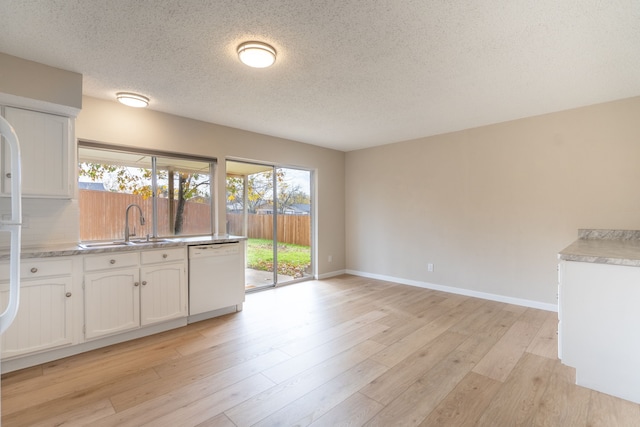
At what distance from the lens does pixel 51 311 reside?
95.3 inches

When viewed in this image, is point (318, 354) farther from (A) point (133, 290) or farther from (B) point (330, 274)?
(B) point (330, 274)

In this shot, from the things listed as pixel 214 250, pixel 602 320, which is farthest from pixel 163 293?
pixel 602 320

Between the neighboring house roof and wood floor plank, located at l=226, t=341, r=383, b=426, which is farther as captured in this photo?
the neighboring house roof

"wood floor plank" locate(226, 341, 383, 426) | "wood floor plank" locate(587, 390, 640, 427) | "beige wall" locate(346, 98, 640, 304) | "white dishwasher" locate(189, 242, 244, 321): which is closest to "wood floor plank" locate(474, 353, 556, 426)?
"wood floor plank" locate(587, 390, 640, 427)

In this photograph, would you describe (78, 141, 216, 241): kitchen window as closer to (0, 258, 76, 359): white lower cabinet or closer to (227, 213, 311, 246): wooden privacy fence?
(227, 213, 311, 246): wooden privacy fence

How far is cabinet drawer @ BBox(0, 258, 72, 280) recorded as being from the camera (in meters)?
2.25

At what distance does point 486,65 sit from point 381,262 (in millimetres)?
3609

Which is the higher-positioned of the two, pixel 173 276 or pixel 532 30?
pixel 532 30

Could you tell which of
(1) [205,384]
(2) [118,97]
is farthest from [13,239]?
(2) [118,97]

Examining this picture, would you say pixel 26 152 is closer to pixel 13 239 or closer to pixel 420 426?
pixel 13 239

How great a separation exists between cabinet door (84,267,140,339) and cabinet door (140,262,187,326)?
7 centimetres

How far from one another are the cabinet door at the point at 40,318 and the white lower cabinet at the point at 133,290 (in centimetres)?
15

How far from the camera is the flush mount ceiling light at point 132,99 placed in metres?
3.02

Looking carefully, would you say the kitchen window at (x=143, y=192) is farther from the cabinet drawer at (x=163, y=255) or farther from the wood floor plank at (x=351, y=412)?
the wood floor plank at (x=351, y=412)
